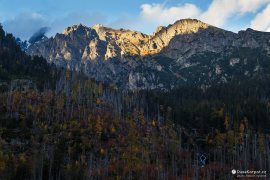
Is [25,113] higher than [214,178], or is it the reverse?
[25,113]

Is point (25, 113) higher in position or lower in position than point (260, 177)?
higher

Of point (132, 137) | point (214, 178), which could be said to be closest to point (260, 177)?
point (214, 178)

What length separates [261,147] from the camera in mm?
183125

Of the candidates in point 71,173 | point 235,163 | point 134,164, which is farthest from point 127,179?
point 235,163

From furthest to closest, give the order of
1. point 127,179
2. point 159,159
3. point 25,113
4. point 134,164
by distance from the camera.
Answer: point 25,113 < point 159,159 < point 134,164 < point 127,179

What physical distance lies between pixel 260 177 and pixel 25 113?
102m

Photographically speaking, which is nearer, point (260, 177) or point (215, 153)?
point (260, 177)

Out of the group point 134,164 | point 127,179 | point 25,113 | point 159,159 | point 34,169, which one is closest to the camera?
point 34,169

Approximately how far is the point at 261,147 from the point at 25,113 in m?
107

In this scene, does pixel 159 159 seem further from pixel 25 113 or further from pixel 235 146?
pixel 25 113

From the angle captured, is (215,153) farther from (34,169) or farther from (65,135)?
(34,169)

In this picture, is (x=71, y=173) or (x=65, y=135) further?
(x=65, y=135)

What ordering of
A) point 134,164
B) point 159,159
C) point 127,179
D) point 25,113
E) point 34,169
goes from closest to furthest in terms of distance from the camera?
point 34,169 < point 127,179 < point 134,164 < point 159,159 < point 25,113

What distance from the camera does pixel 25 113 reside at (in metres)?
179
